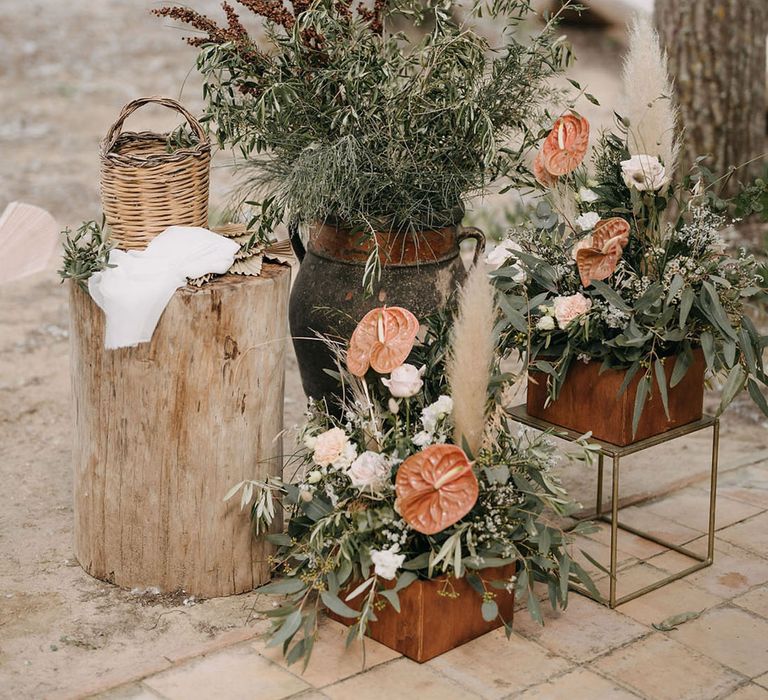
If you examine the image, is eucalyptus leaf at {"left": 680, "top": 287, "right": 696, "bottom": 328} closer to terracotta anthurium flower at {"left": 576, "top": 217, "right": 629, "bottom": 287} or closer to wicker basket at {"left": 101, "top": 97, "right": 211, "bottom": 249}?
terracotta anthurium flower at {"left": 576, "top": 217, "right": 629, "bottom": 287}

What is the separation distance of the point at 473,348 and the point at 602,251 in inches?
20.0

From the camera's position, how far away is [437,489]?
273cm

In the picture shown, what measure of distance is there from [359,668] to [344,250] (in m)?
1.31

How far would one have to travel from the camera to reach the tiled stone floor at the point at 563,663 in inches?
108

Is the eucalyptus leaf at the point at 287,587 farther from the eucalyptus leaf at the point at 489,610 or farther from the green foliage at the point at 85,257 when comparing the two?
the green foliage at the point at 85,257

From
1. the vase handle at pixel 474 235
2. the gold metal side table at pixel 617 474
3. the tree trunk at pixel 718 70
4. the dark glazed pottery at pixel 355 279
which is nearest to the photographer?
the gold metal side table at pixel 617 474

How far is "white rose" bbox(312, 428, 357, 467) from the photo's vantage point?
2.95m

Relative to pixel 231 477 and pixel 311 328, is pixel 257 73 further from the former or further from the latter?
pixel 231 477

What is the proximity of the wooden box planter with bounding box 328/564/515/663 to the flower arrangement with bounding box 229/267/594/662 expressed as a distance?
0.09ft

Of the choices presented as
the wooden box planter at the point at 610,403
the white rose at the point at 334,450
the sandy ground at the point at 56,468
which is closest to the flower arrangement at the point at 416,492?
the white rose at the point at 334,450

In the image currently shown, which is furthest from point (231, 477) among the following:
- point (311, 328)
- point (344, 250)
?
point (344, 250)

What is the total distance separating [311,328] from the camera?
3.52 meters

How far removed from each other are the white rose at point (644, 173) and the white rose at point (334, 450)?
3.37 ft

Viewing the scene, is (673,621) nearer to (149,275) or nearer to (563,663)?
(563,663)
